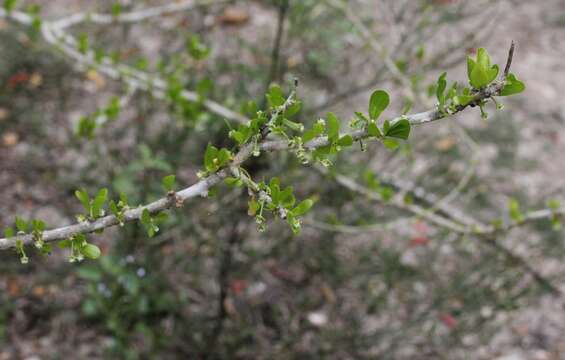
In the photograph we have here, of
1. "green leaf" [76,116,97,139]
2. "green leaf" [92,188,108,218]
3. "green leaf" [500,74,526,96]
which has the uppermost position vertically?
"green leaf" [76,116,97,139]

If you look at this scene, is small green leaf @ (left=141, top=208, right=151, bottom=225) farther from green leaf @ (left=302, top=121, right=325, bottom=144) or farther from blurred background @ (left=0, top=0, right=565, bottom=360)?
blurred background @ (left=0, top=0, right=565, bottom=360)

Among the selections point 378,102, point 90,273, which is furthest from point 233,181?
point 90,273

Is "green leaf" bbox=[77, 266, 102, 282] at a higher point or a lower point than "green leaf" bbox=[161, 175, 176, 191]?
higher

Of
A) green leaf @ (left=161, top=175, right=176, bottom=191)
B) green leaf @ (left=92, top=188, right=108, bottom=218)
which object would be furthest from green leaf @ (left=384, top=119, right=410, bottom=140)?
green leaf @ (left=92, top=188, right=108, bottom=218)

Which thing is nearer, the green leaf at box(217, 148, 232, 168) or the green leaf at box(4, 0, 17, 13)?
the green leaf at box(217, 148, 232, 168)

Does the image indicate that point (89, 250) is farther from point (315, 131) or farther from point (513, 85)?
point (513, 85)

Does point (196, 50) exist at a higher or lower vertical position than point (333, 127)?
higher

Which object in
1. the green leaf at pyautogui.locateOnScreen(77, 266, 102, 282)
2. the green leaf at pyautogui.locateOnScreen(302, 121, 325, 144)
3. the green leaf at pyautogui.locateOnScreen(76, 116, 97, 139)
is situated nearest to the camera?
the green leaf at pyautogui.locateOnScreen(302, 121, 325, 144)

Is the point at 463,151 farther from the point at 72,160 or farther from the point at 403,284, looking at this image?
the point at 72,160
